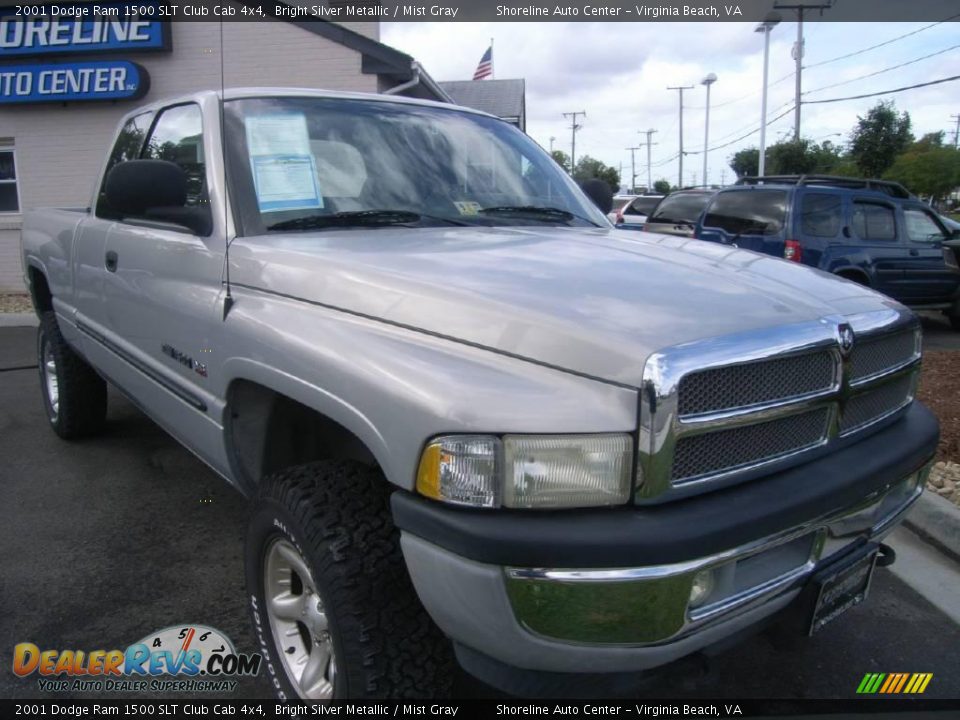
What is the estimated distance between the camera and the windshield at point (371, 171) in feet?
8.83

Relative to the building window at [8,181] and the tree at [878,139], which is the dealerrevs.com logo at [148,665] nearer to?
the building window at [8,181]

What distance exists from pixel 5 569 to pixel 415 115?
2.59 metres

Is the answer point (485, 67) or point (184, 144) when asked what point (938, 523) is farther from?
point (485, 67)

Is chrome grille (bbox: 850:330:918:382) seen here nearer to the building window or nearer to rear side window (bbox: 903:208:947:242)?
rear side window (bbox: 903:208:947:242)

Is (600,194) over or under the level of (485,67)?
under

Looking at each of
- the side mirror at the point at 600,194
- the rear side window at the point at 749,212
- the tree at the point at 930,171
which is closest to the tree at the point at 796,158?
the tree at the point at 930,171

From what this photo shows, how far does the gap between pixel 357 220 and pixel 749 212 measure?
7295 mm

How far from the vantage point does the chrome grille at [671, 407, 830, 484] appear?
1.74m

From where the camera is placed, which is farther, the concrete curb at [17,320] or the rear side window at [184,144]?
the concrete curb at [17,320]

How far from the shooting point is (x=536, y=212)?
316cm

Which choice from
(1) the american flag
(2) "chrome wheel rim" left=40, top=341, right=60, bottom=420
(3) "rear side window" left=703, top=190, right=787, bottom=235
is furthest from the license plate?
(1) the american flag

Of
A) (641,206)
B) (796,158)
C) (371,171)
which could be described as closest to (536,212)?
(371,171)

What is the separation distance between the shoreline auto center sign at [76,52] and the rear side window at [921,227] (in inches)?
406

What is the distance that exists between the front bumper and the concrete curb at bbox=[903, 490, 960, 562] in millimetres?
2158
